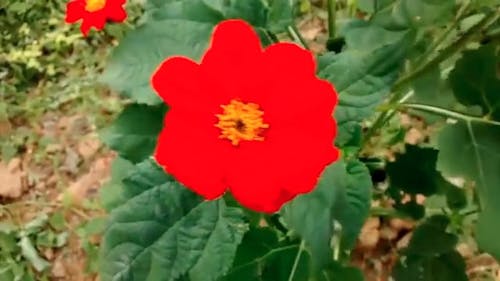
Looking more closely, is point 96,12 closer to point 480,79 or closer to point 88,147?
point 480,79

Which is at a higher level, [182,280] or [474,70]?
[474,70]

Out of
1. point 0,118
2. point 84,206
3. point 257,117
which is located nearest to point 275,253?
point 257,117

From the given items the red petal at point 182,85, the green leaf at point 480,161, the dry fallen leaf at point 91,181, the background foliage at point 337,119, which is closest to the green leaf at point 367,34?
the background foliage at point 337,119

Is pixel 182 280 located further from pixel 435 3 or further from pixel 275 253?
pixel 435 3

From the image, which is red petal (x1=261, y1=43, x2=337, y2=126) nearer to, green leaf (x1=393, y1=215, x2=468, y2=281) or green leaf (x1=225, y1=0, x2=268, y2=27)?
green leaf (x1=225, y1=0, x2=268, y2=27)

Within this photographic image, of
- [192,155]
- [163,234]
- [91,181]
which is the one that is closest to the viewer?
[192,155]

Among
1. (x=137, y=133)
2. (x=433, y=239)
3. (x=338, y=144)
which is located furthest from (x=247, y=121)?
(x=433, y=239)

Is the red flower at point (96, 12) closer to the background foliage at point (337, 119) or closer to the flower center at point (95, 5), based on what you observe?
the flower center at point (95, 5)
